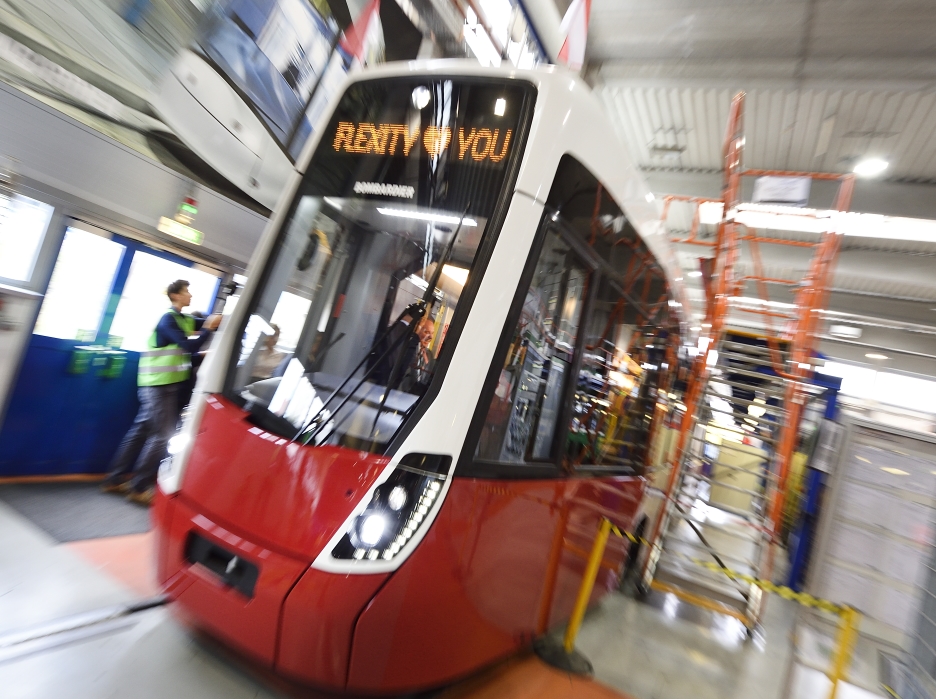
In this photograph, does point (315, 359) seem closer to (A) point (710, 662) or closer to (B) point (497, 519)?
(B) point (497, 519)

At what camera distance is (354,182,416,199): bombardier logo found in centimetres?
246

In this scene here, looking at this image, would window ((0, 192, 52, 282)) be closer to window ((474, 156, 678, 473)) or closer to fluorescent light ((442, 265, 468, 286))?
fluorescent light ((442, 265, 468, 286))

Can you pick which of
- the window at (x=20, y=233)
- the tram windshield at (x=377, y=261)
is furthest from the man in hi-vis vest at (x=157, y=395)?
the tram windshield at (x=377, y=261)

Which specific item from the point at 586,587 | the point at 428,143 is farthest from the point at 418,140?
the point at 586,587

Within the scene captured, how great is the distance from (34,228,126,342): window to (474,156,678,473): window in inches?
145

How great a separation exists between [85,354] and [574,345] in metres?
3.98

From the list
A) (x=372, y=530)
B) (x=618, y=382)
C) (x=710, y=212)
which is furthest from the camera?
(x=710, y=212)

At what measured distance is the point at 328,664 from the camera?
1.97 metres

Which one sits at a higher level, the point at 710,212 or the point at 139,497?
the point at 710,212

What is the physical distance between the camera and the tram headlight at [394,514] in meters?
2.00

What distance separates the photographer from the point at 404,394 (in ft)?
7.21

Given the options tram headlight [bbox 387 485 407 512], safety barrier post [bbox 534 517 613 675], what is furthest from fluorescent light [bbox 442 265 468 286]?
safety barrier post [bbox 534 517 613 675]

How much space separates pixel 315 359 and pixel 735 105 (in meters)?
5.09

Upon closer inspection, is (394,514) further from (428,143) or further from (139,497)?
(139,497)
